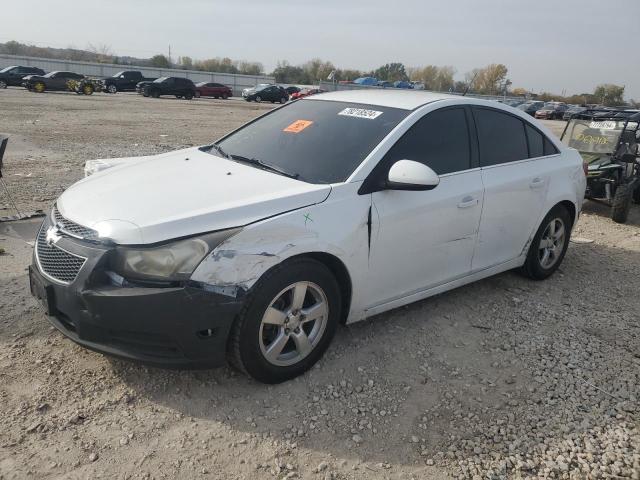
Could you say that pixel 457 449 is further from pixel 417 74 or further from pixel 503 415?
pixel 417 74

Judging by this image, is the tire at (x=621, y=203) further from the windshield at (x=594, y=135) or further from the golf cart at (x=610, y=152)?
the windshield at (x=594, y=135)

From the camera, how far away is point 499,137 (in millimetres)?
4441

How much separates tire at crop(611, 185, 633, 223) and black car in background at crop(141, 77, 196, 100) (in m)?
34.9

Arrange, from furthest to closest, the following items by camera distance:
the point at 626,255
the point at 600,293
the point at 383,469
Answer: the point at 626,255 < the point at 600,293 < the point at 383,469

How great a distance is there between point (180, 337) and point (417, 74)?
95132 millimetres

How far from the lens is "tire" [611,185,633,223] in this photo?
25.3 ft

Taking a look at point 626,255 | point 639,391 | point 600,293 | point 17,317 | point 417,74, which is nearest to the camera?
point 639,391

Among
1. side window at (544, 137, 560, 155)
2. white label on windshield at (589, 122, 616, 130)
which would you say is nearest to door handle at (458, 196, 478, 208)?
side window at (544, 137, 560, 155)

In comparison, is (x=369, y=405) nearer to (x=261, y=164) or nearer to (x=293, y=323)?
(x=293, y=323)

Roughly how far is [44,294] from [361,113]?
243cm

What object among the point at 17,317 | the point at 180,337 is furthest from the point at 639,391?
the point at 17,317

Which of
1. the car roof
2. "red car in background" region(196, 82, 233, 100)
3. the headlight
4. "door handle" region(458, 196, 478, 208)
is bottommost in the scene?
"red car in background" region(196, 82, 233, 100)

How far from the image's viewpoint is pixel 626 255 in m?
6.23

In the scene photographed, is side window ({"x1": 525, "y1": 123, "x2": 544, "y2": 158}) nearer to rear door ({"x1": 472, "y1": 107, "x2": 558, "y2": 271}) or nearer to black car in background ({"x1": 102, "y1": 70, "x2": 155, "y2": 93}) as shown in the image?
rear door ({"x1": 472, "y1": 107, "x2": 558, "y2": 271})
